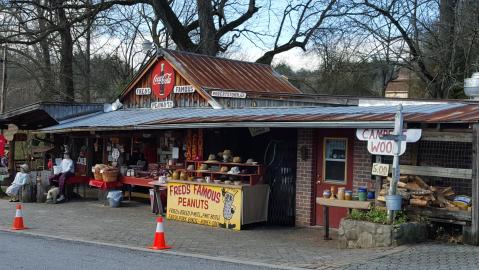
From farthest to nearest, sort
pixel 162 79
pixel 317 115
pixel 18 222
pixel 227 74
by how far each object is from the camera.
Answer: pixel 227 74 → pixel 162 79 → pixel 18 222 → pixel 317 115

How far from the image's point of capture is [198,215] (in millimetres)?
13914

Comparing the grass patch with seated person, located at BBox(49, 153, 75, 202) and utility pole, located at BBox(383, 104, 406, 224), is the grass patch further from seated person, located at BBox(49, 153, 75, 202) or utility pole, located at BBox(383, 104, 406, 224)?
seated person, located at BBox(49, 153, 75, 202)

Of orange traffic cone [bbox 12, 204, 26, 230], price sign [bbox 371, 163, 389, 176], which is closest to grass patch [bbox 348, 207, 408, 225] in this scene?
price sign [bbox 371, 163, 389, 176]

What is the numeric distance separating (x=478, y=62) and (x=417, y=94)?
882cm

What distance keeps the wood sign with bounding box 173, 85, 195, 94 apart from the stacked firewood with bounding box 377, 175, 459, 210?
361 inches

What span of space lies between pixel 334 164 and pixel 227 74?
8164 millimetres

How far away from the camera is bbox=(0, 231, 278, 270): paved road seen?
8.60m

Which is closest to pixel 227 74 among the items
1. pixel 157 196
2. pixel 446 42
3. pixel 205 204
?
pixel 157 196

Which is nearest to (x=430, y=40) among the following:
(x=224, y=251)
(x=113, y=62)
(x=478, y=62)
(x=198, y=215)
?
(x=478, y=62)

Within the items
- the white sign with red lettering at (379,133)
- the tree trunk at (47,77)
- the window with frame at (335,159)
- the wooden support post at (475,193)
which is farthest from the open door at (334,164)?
the tree trunk at (47,77)

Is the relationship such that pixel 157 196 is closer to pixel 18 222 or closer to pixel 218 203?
pixel 218 203

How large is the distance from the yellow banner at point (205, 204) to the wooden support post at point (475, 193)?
16.0 feet

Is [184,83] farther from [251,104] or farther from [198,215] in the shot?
[198,215]

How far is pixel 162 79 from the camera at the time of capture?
2034cm
